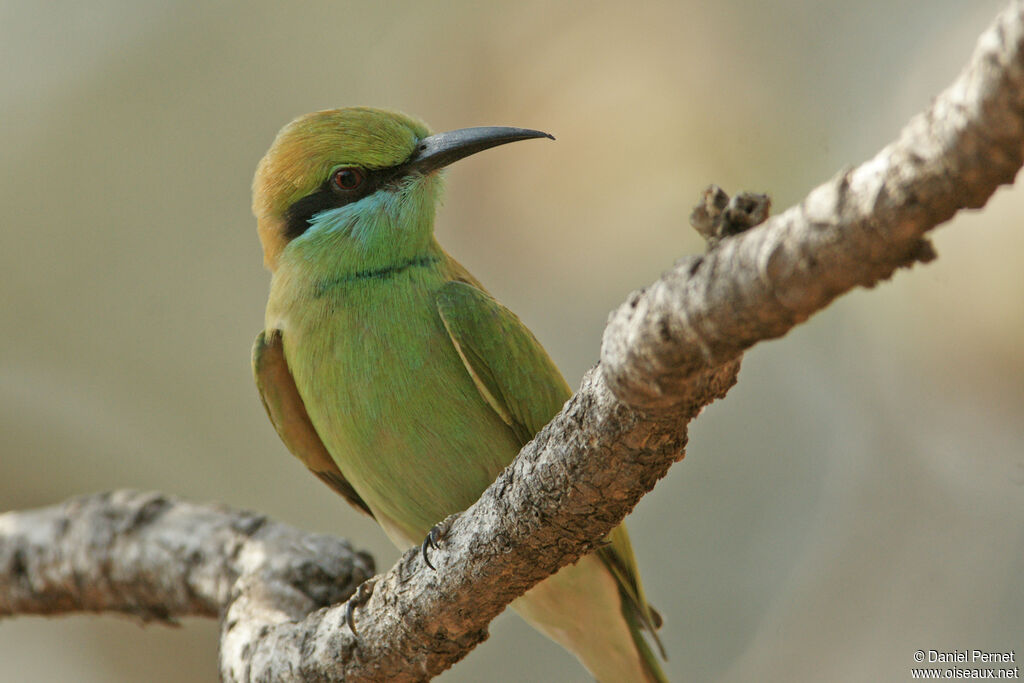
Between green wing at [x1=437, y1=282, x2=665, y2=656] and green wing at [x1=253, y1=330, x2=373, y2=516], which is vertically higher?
green wing at [x1=253, y1=330, x2=373, y2=516]

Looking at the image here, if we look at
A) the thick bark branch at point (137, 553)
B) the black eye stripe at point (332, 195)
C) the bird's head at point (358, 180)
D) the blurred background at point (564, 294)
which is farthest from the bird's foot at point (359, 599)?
the blurred background at point (564, 294)

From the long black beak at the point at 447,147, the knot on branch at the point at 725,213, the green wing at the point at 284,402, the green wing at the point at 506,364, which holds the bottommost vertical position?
the knot on branch at the point at 725,213

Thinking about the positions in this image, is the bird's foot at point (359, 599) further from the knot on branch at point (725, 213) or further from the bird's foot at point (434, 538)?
the knot on branch at point (725, 213)

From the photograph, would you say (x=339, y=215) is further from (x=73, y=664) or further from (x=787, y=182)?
(x=73, y=664)

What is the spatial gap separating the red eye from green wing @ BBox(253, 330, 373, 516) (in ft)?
1.87

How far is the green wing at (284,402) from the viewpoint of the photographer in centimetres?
329

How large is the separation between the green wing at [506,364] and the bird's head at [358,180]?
369 millimetres

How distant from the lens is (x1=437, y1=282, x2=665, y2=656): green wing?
2971 mm

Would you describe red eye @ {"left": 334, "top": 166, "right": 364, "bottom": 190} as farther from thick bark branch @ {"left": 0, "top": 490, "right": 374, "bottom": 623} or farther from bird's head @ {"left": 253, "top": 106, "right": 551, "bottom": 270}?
thick bark branch @ {"left": 0, "top": 490, "right": 374, "bottom": 623}

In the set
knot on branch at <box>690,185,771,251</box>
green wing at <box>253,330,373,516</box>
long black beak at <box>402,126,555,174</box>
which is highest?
long black beak at <box>402,126,555,174</box>

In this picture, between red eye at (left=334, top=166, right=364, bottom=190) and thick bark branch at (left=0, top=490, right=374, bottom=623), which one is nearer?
red eye at (left=334, top=166, right=364, bottom=190)

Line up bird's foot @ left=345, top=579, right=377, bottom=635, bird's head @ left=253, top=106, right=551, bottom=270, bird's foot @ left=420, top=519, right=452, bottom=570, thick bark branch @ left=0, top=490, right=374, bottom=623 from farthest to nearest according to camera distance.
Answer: thick bark branch @ left=0, top=490, right=374, bottom=623 < bird's head @ left=253, top=106, right=551, bottom=270 < bird's foot @ left=345, top=579, right=377, bottom=635 < bird's foot @ left=420, top=519, right=452, bottom=570

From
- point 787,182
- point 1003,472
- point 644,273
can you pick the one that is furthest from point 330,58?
point 1003,472

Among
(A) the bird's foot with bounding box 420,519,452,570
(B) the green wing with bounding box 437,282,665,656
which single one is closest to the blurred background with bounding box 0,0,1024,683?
(B) the green wing with bounding box 437,282,665,656
